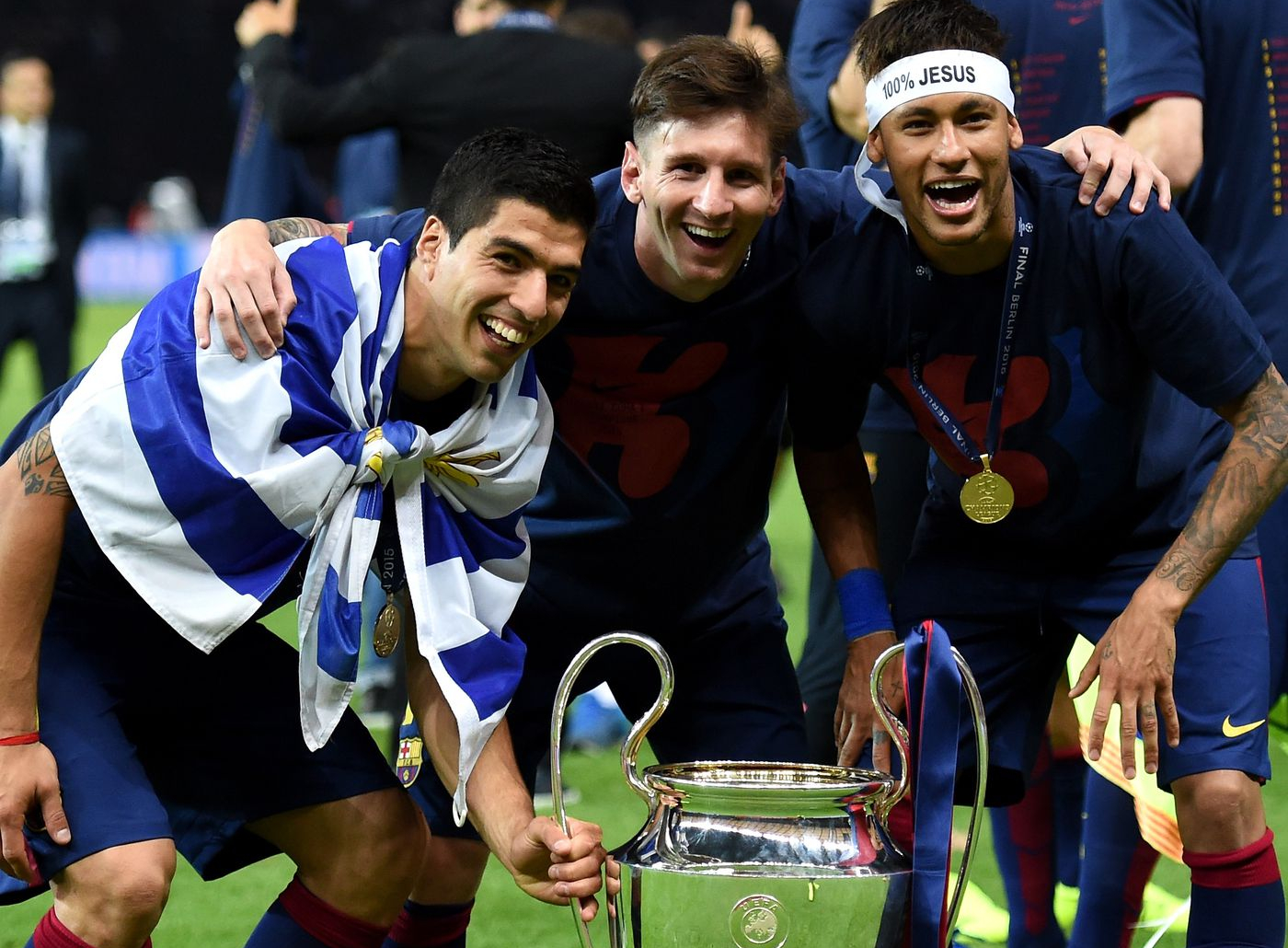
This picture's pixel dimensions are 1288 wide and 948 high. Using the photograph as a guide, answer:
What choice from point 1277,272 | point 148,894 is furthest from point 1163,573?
point 148,894

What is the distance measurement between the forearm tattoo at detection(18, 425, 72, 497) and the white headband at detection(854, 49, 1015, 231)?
1263mm

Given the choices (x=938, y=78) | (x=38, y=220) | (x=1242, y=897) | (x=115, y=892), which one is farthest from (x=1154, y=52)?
(x=38, y=220)

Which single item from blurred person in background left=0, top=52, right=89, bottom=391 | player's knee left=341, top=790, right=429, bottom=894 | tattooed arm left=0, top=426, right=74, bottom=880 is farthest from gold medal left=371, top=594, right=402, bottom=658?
blurred person in background left=0, top=52, right=89, bottom=391

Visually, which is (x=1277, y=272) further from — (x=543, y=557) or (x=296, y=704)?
(x=296, y=704)

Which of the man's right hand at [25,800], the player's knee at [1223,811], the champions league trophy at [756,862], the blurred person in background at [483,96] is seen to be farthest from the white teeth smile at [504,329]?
the blurred person in background at [483,96]

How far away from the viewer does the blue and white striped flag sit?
2385 mm

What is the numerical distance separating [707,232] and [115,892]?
1236mm

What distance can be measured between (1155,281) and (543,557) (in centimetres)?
110

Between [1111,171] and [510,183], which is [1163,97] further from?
[510,183]

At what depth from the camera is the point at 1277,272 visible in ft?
10.5

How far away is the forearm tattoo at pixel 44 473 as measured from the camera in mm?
2379

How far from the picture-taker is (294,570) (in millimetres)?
2568

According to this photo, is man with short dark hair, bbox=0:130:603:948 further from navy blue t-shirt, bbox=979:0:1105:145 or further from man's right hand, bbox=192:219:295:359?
navy blue t-shirt, bbox=979:0:1105:145

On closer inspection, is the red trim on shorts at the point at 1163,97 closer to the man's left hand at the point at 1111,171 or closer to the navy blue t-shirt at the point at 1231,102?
the navy blue t-shirt at the point at 1231,102
